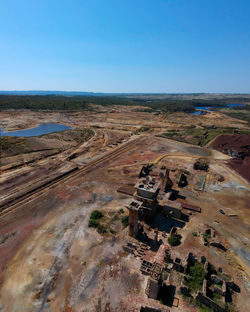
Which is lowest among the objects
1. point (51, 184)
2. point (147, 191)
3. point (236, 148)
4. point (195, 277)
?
→ point (195, 277)

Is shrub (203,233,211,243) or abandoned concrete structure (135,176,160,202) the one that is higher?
abandoned concrete structure (135,176,160,202)

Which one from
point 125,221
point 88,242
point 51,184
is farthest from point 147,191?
point 51,184

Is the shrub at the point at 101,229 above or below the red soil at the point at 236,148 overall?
below

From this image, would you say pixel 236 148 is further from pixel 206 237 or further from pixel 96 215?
pixel 96 215

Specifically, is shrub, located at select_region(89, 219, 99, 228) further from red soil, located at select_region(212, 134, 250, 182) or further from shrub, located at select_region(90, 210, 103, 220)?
red soil, located at select_region(212, 134, 250, 182)

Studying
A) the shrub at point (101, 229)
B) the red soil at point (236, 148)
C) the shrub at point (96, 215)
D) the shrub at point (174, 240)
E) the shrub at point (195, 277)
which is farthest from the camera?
the red soil at point (236, 148)

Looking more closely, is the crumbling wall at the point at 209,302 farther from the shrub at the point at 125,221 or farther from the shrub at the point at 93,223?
the shrub at the point at 93,223

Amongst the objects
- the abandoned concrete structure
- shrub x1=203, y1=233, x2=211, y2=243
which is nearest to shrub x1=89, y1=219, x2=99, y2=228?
the abandoned concrete structure

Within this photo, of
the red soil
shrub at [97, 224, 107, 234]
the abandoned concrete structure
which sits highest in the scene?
the abandoned concrete structure

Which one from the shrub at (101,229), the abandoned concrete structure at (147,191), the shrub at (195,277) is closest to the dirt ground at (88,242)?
the shrub at (101,229)
